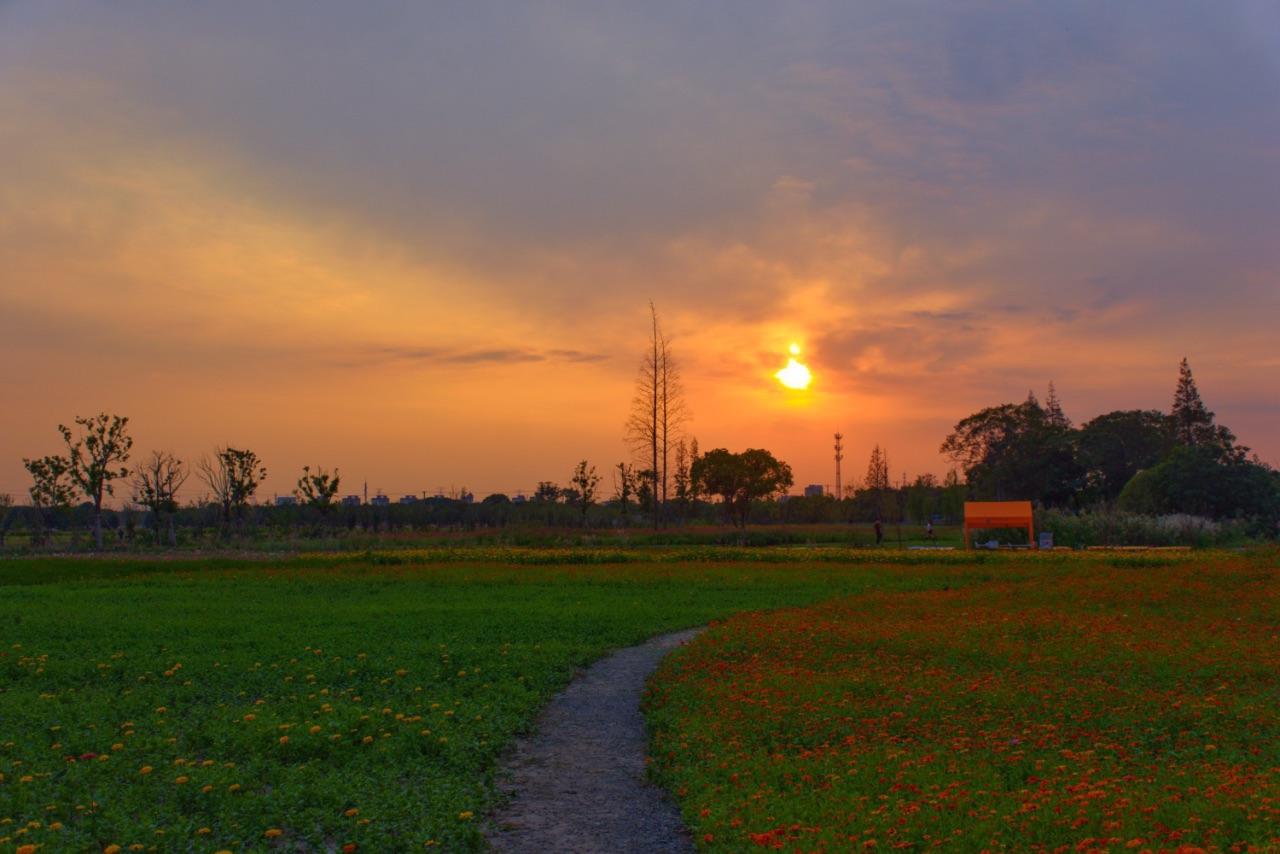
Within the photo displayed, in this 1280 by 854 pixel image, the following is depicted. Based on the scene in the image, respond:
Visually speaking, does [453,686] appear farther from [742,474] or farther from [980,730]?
[742,474]

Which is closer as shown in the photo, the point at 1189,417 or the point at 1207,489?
the point at 1207,489

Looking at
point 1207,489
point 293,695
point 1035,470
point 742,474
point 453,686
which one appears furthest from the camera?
point 1035,470

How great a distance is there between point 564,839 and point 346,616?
13555mm

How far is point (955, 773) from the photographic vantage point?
788 cm

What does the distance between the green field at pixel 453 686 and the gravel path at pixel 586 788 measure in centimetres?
28

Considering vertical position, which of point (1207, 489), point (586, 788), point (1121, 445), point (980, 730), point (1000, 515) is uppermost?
point (1121, 445)

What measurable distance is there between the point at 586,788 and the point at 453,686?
4.02 meters

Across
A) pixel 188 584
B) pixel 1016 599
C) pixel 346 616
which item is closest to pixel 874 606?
pixel 1016 599

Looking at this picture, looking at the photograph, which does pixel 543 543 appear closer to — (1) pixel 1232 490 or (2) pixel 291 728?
(2) pixel 291 728

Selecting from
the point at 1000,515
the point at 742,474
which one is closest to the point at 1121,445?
the point at 742,474

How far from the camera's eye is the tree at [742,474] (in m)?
59.9

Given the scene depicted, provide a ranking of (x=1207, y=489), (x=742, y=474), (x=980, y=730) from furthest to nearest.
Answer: (x=742, y=474)
(x=1207, y=489)
(x=980, y=730)

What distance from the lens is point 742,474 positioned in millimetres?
59875

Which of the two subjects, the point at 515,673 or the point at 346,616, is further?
the point at 346,616
